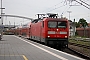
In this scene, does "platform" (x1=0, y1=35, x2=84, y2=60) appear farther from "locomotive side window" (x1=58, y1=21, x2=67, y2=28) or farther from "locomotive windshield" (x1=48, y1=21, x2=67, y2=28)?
"locomotive side window" (x1=58, y1=21, x2=67, y2=28)

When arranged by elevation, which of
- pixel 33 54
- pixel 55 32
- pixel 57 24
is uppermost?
pixel 57 24

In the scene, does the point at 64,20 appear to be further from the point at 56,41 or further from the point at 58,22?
the point at 56,41

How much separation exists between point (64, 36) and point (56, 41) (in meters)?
1.03

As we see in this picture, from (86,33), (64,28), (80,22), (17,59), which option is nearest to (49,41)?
(64,28)

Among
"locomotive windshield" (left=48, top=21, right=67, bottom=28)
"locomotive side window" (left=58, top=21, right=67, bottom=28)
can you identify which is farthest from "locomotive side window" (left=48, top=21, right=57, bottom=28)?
"locomotive side window" (left=58, top=21, right=67, bottom=28)

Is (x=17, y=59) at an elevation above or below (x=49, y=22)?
below

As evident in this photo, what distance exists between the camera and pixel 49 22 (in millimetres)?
25797

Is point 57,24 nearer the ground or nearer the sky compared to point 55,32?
nearer the sky

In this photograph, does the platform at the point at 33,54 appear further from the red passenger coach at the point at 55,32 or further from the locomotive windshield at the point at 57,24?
the locomotive windshield at the point at 57,24

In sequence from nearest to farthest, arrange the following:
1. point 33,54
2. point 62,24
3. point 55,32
Answer: 1. point 33,54
2. point 55,32
3. point 62,24

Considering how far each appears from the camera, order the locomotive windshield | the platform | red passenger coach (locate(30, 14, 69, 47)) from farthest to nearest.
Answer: the locomotive windshield
red passenger coach (locate(30, 14, 69, 47))
the platform

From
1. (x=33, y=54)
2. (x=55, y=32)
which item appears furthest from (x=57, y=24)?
(x=33, y=54)

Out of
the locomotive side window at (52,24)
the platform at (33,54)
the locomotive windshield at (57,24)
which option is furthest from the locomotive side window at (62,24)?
the platform at (33,54)

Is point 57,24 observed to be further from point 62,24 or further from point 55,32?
point 55,32
